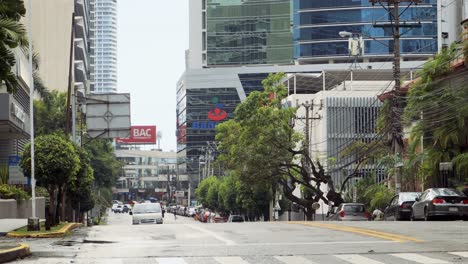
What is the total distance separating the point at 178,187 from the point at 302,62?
50266mm

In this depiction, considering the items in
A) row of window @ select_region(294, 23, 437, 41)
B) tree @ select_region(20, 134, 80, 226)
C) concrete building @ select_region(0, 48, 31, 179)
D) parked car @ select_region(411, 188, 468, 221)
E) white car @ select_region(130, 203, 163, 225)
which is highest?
row of window @ select_region(294, 23, 437, 41)

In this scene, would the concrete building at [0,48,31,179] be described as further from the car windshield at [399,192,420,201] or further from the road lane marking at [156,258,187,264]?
the road lane marking at [156,258,187,264]

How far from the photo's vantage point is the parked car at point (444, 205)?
3042 cm

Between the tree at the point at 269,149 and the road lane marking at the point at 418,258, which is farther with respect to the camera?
the tree at the point at 269,149

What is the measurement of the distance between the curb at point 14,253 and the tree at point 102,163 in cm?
5135

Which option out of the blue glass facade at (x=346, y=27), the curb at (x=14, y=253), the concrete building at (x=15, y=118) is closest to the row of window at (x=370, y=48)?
the blue glass facade at (x=346, y=27)

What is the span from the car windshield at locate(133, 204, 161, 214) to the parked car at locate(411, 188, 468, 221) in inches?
659

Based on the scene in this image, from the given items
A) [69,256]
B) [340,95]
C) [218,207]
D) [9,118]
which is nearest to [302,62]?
[218,207]

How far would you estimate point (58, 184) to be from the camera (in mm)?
24516

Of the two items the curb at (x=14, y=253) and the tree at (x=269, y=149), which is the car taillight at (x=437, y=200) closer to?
the curb at (x=14, y=253)

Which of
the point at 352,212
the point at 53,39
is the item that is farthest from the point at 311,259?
the point at 53,39

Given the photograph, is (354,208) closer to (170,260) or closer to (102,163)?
(170,260)

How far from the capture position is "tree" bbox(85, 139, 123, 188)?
67.9 m

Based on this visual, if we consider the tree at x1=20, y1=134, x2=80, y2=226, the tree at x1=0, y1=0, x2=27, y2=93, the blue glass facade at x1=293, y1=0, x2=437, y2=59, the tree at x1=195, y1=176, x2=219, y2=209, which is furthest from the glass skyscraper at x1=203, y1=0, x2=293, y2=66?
the tree at x1=0, y1=0, x2=27, y2=93
